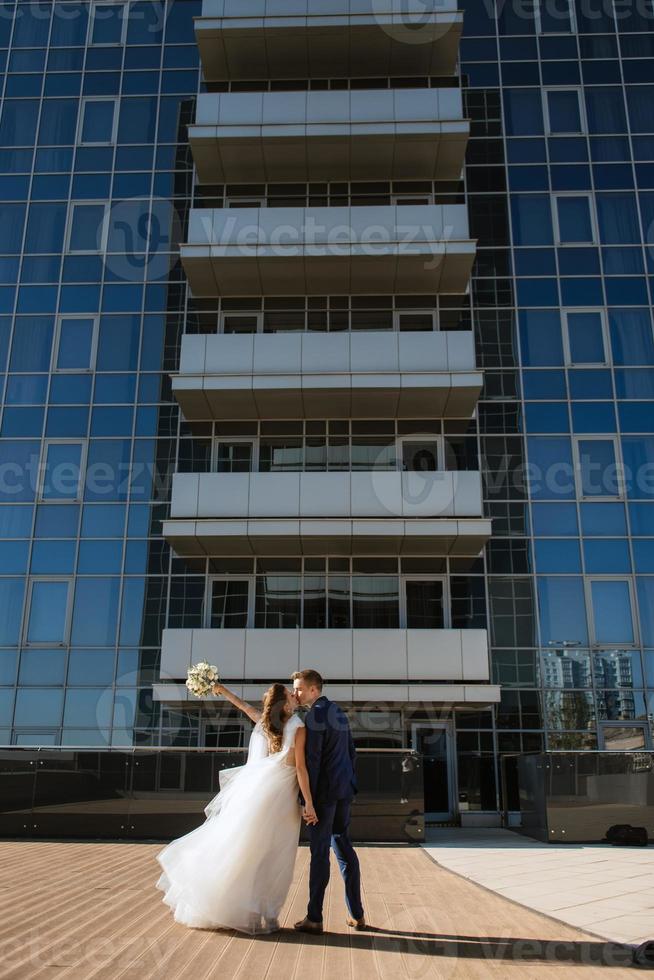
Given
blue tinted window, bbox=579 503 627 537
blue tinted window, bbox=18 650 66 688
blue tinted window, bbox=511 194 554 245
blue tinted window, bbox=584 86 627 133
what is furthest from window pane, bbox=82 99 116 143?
blue tinted window, bbox=579 503 627 537

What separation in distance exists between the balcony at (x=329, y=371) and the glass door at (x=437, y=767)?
8.01 meters

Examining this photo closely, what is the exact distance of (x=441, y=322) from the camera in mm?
23219

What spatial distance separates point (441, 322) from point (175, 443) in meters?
7.92

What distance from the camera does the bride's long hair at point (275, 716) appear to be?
7.08 metres

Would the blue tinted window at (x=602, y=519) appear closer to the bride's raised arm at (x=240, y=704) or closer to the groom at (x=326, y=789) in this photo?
the bride's raised arm at (x=240, y=704)

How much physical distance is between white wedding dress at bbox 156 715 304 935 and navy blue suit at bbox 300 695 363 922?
23cm

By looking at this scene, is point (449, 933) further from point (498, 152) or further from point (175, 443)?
point (498, 152)

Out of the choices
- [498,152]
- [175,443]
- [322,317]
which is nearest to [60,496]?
[175,443]

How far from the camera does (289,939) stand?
6375 mm

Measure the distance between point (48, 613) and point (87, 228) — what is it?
1111cm

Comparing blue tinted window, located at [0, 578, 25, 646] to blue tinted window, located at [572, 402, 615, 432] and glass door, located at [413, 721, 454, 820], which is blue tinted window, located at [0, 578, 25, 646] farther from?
blue tinted window, located at [572, 402, 615, 432]

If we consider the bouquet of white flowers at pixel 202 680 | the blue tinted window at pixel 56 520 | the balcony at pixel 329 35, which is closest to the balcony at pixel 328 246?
the balcony at pixel 329 35

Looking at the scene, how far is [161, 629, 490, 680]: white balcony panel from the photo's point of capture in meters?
19.0

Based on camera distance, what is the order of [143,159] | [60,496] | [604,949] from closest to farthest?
[604,949]
[60,496]
[143,159]
